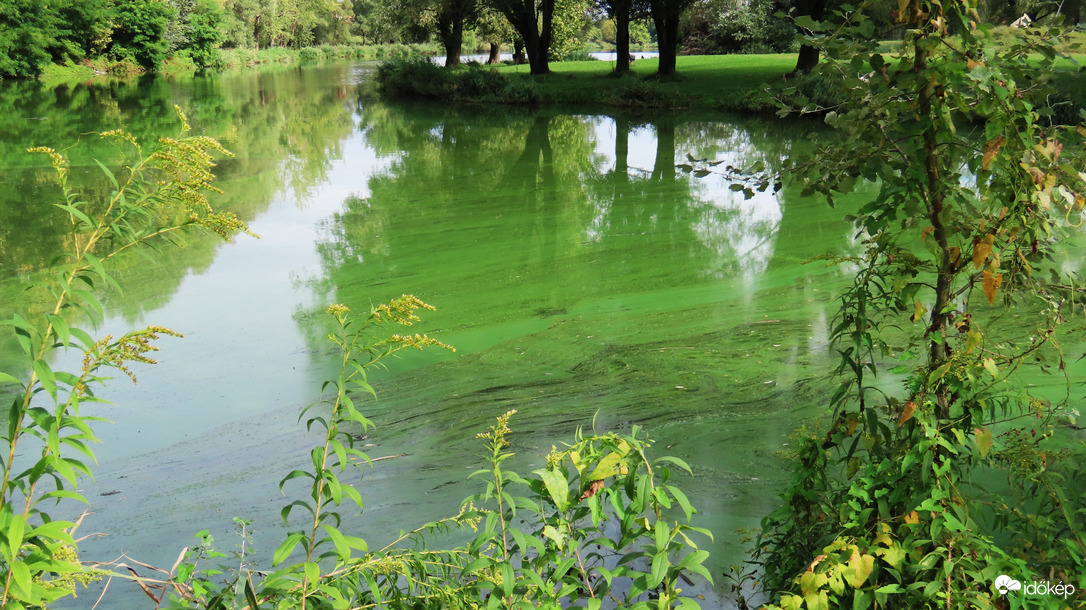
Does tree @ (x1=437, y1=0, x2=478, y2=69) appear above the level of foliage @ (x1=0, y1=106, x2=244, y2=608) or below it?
above

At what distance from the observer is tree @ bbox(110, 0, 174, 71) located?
93.5 feet

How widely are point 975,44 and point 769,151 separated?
8303 mm

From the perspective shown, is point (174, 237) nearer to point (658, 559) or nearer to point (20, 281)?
point (658, 559)

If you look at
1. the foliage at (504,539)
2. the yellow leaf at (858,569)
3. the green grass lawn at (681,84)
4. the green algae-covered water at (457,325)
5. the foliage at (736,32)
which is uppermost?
the foliage at (736,32)

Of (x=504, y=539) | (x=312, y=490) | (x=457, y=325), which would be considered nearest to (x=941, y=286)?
(x=504, y=539)

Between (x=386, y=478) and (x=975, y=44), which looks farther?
(x=386, y=478)

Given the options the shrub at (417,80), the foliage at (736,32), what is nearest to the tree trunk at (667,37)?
the shrub at (417,80)

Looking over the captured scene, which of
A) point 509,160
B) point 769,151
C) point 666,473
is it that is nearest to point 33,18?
point 509,160

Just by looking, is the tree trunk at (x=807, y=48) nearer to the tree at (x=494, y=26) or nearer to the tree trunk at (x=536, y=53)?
the tree trunk at (x=536, y=53)

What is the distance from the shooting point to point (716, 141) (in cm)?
1049

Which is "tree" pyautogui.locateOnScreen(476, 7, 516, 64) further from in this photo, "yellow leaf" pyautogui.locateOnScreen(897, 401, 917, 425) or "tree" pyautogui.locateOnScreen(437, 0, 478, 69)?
"yellow leaf" pyautogui.locateOnScreen(897, 401, 917, 425)

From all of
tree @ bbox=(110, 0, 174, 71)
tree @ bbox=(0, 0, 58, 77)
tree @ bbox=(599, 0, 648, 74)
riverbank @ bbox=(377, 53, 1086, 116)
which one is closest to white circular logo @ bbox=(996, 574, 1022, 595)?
riverbank @ bbox=(377, 53, 1086, 116)
